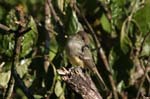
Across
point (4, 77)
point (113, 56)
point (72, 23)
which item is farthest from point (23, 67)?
point (113, 56)

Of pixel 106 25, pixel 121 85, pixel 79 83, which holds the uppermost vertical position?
pixel 106 25

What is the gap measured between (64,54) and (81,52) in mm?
122

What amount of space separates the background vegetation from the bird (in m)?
0.03

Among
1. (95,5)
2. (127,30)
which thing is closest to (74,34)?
(127,30)

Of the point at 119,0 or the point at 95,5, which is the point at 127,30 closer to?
the point at 119,0

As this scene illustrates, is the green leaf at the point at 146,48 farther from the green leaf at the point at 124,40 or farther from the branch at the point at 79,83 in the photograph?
the branch at the point at 79,83

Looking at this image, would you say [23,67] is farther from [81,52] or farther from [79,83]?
[79,83]

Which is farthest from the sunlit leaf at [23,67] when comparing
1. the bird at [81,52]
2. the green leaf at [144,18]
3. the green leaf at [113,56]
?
the green leaf at [144,18]

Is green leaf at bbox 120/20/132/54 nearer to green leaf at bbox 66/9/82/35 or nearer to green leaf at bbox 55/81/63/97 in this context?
green leaf at bbox 66/9/82/35

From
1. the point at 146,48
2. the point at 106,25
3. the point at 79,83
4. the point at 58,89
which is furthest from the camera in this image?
the point at 106,25

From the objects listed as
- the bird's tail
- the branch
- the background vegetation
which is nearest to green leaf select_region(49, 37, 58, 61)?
the background vegetation

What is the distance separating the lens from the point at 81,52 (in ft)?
8.05

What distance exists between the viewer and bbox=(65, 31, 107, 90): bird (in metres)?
2.37

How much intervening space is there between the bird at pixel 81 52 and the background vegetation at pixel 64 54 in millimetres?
30
